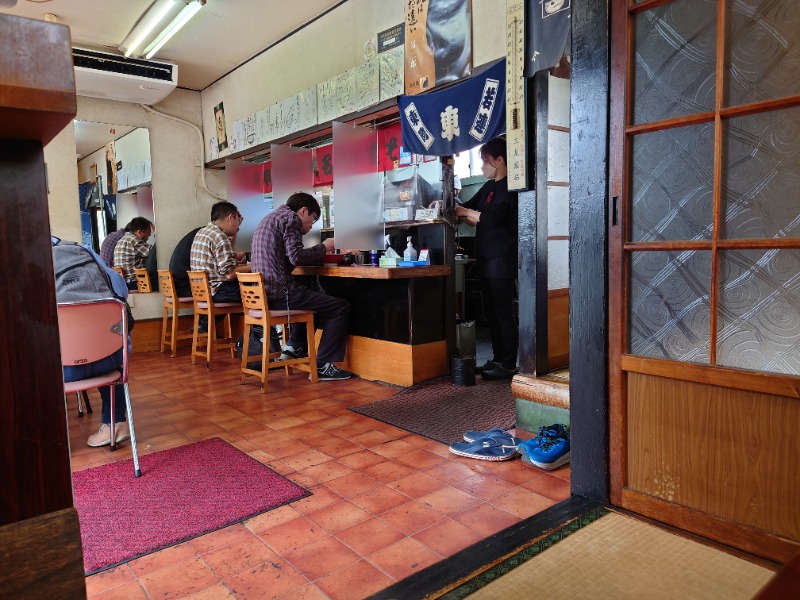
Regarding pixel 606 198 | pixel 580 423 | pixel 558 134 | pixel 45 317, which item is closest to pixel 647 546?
pixel 580 423

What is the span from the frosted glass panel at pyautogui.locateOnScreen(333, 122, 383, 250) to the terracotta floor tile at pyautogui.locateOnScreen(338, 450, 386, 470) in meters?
2.41

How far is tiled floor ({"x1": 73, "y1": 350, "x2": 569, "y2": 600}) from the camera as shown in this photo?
1888 mm

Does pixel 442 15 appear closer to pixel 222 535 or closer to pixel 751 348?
pixel 751 348

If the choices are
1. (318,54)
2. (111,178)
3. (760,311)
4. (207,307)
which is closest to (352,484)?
(760,311)

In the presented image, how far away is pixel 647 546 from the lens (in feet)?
6.15

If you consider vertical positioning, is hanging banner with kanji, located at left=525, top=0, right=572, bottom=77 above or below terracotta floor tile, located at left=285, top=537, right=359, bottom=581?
above

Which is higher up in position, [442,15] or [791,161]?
[442,15]

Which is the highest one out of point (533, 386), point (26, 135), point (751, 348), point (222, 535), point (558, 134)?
point (558, 134)

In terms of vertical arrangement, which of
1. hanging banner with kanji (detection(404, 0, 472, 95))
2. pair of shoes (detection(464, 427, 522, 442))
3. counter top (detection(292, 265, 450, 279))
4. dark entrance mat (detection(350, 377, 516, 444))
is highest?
hanging banner with kanji (detection(404, 0, 472, 95))

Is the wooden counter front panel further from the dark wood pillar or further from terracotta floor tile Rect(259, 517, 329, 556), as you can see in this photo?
terracotta floor tile Rect(259, 517, 329, 556)

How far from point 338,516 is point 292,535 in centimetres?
22

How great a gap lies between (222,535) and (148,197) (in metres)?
6.12

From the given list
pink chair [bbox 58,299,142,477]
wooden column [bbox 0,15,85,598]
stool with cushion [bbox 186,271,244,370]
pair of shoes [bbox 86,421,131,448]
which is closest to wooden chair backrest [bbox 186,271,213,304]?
stool with cushion [bbox 186,271,244,370]

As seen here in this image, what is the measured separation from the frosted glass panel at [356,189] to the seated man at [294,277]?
0.28 m
